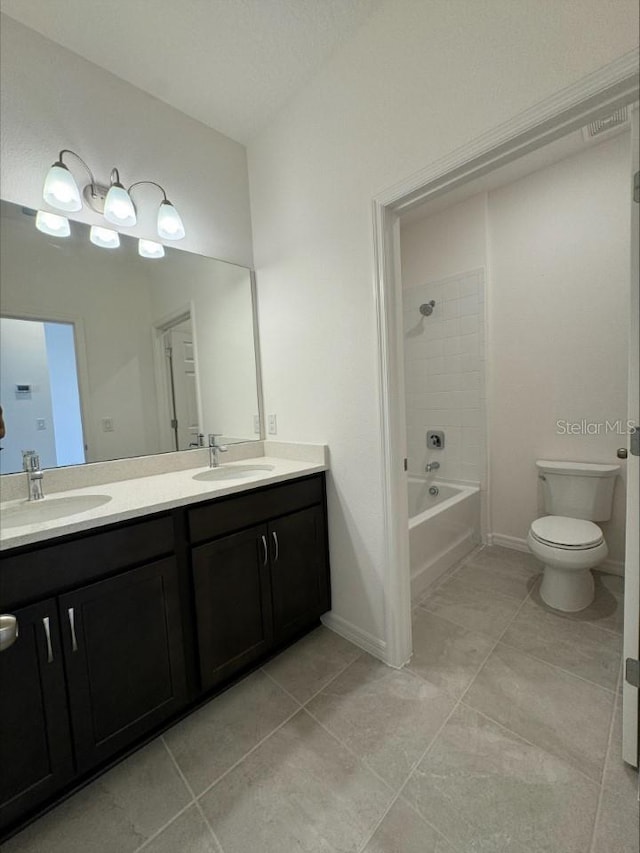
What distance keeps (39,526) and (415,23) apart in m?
2.12

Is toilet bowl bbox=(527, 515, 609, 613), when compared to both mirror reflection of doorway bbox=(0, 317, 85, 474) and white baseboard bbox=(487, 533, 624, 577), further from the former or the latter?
mirror reflection of doorway bbox=(0, 317, 85, 474)

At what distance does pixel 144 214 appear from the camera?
1.71 metres

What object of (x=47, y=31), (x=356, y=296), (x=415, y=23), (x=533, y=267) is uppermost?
(x=47, y=31)

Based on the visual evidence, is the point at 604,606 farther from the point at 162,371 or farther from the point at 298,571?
the point at 162,371

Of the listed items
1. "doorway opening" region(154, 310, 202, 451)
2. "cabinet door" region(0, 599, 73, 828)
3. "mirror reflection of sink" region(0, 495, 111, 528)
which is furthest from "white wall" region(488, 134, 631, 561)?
"cabinet door" region(0, 599, 73, 828)

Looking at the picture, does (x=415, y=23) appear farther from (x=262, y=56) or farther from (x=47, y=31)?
(x=47, y=31)

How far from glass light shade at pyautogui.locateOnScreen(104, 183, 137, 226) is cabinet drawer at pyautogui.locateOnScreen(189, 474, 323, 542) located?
1306 millimetres

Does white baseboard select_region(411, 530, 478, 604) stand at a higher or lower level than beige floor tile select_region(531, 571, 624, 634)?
higher

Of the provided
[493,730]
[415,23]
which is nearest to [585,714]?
[493,730]

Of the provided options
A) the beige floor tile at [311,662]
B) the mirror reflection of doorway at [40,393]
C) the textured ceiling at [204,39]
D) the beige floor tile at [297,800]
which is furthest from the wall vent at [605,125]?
the beige floor tile at [297,800]

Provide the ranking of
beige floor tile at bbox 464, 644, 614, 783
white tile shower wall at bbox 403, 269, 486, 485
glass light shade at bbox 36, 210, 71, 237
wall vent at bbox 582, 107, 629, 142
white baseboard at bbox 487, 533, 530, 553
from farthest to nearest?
white tile shower wall at bbox 403, 269, 486, 485 → white baseboard at bbox 487, 533, 530, 553 → wall vent at bbox 582, 107, 629, 142 → glass light shade at bbox 36, 210, 71, 237 → beige floor tile at bbox 464, 644, 614, 783

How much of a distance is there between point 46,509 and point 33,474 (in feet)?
0.47

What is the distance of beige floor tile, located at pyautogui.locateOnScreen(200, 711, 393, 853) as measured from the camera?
99cm

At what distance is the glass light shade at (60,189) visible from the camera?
1.36m
